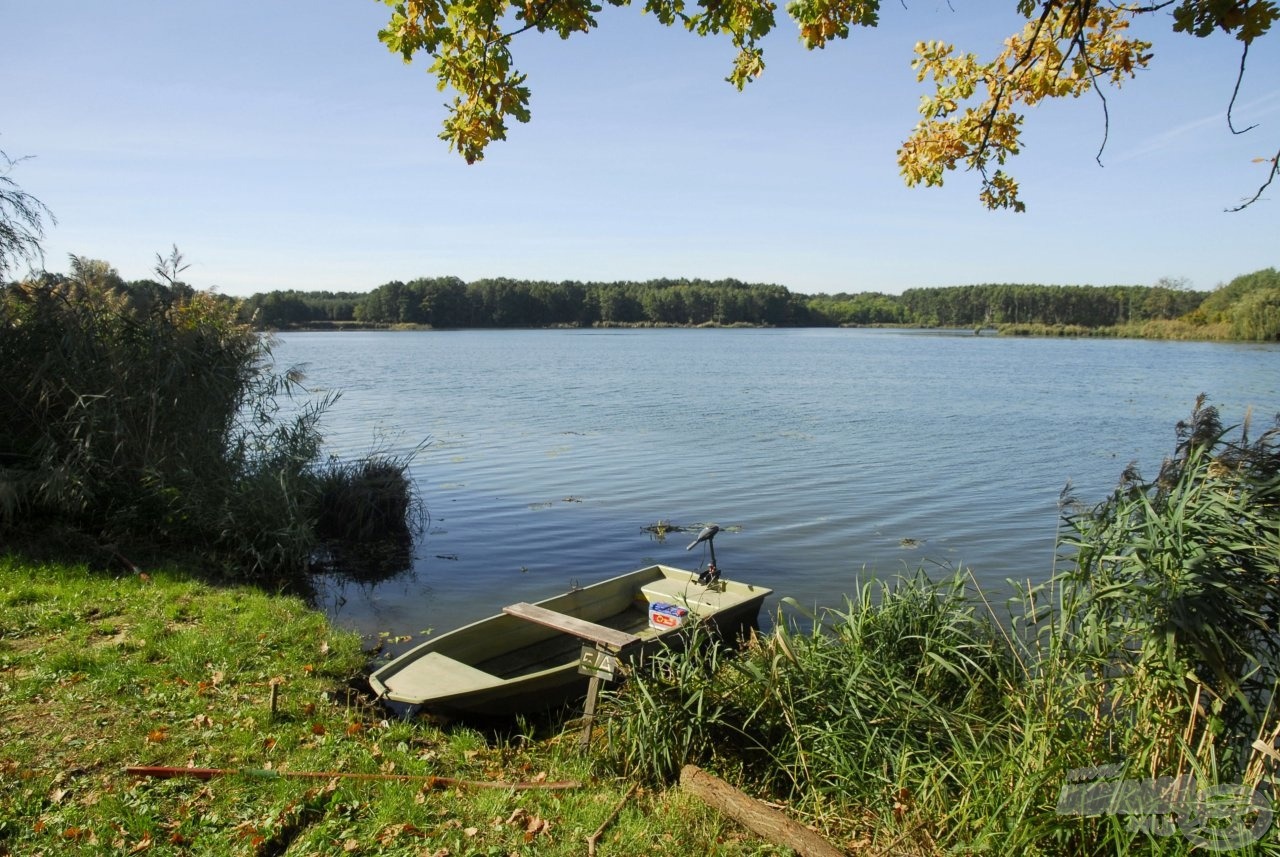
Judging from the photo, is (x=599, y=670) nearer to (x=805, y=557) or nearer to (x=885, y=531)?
(x=805, y=557)

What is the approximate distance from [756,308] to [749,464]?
374 feet

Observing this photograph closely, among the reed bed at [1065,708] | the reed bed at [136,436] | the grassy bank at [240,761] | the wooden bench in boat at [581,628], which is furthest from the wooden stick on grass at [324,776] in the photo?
the reed bed at [136,436]

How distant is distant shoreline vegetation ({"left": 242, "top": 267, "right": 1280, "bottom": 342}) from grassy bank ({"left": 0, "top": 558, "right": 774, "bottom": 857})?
87.0 meters

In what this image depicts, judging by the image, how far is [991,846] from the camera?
4.46 meters

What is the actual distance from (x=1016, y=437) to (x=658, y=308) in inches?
4215

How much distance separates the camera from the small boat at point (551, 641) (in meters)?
7.08

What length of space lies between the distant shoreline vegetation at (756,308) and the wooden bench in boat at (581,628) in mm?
88125

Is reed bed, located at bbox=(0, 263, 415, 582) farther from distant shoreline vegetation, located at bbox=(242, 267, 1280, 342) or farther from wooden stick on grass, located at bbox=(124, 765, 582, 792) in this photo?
distant shoreline vegetation, located at bbox=(242, 267, 1280, 342)

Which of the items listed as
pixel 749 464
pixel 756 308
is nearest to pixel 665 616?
pixel 749 464

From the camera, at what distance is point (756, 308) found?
133m

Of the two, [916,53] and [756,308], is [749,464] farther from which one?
[756,308]

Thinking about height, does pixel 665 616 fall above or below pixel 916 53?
below

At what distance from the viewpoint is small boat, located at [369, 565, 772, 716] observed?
7078 millimetres

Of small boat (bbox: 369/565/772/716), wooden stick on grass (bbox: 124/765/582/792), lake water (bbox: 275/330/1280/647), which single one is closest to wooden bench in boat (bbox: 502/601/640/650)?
small boat (bbox: 369/565/772/716)
